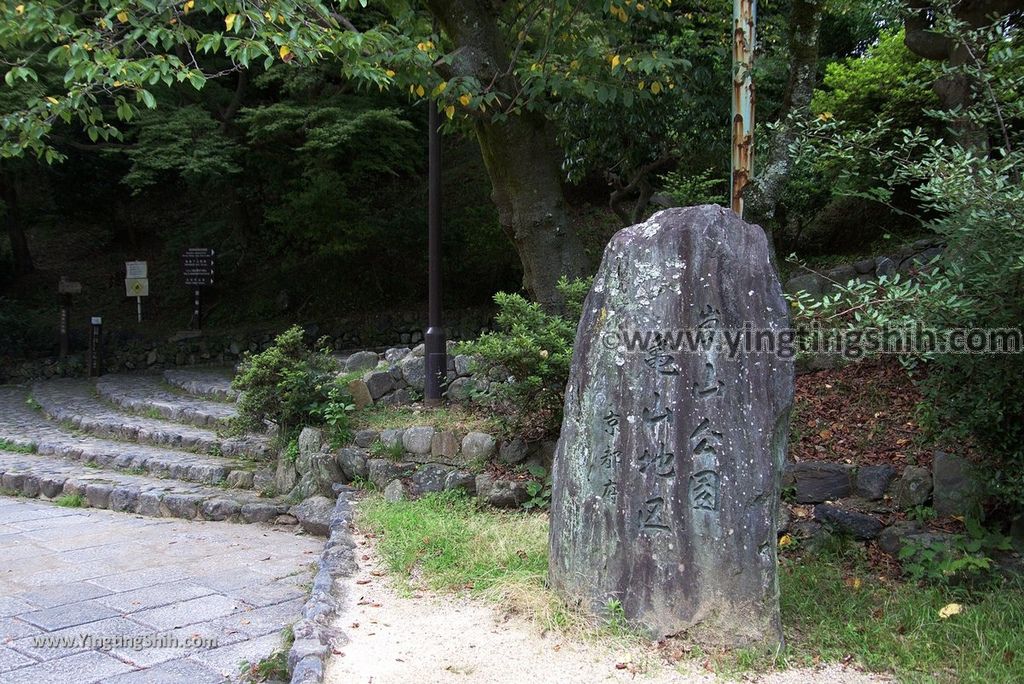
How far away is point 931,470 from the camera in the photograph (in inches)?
203

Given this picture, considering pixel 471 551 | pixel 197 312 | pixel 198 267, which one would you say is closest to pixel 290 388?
pixel 471 551

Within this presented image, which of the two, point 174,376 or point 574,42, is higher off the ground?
point 574,42

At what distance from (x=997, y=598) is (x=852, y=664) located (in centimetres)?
111

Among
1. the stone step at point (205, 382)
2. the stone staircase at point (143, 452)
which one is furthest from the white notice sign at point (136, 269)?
the stone staircase at point (143, 452)

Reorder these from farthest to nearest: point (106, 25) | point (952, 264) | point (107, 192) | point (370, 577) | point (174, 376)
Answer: point (107, 192), point (174, 376), point (106, 25), point (370, 577), point (952, 264)

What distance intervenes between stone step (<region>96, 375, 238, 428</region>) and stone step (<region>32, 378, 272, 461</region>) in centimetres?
13

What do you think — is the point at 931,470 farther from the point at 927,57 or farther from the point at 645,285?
the point at 927,57

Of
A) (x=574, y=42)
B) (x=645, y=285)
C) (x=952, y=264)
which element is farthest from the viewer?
(x=574, y=42)

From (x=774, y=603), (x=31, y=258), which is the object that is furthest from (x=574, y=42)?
(x=31, y=258)

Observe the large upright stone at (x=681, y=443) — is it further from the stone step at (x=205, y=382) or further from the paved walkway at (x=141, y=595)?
the stone step at (x=205, y=382)

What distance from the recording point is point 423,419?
772 centimetres

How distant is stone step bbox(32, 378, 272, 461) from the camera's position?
9594 millimetres

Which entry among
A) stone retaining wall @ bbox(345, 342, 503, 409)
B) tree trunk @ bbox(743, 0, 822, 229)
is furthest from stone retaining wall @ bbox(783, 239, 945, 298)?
stone retaining wall @ bbox(345, 342, 503, 409)

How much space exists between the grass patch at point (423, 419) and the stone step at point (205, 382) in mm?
4043
